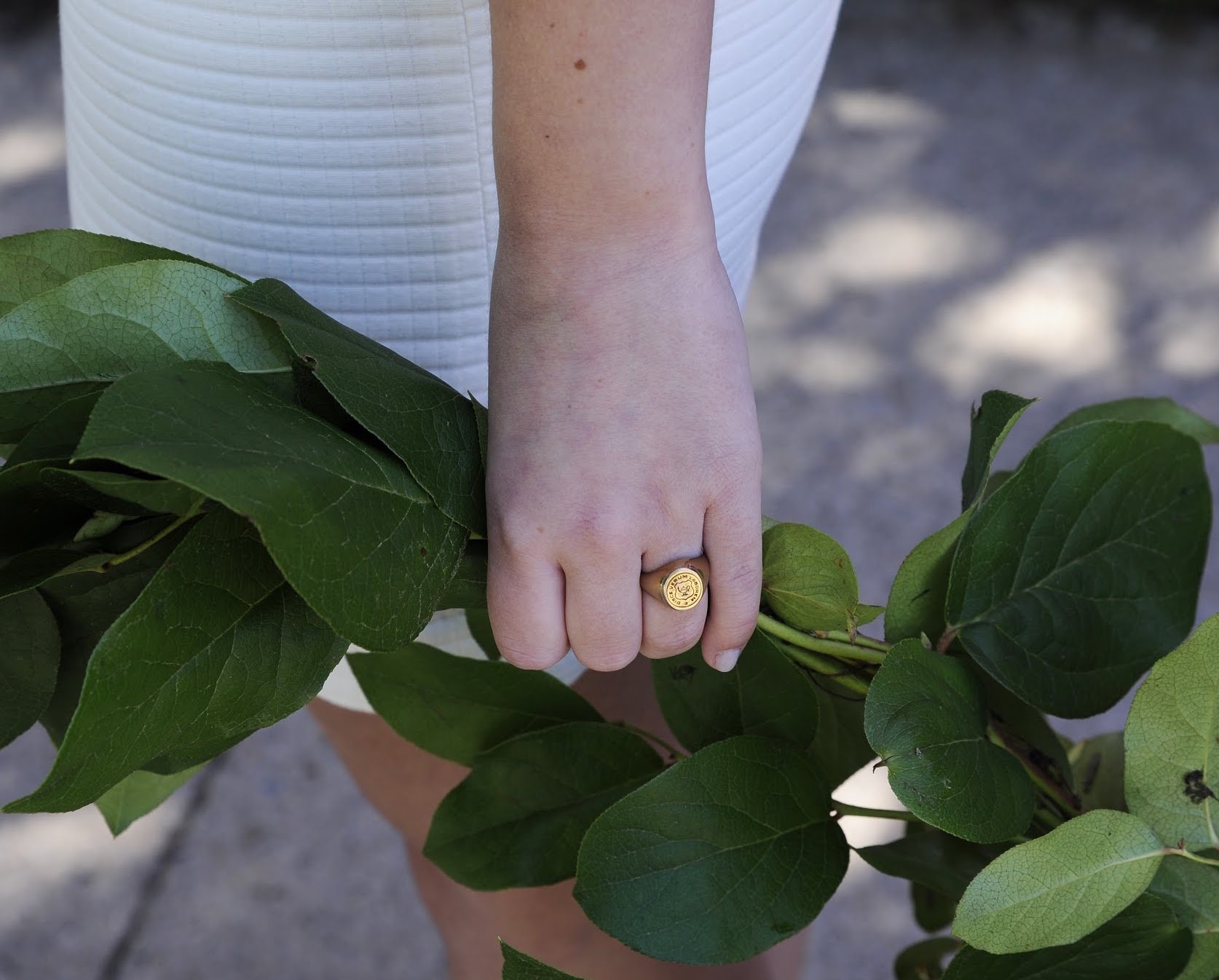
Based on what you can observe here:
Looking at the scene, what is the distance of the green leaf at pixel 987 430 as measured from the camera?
0.45 metres

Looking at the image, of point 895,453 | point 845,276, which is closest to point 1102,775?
point 895,453

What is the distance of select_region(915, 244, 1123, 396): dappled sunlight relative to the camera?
181cm

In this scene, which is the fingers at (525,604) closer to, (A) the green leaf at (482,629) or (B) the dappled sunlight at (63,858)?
(A) the green leaf at (482,629)

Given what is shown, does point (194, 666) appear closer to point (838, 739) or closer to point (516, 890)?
point (838, 739)

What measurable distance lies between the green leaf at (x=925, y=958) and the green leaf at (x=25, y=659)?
45cm

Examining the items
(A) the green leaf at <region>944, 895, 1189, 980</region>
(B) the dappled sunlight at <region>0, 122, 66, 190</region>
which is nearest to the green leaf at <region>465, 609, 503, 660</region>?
(A) the green leaf at <region>944, 895, 1189, 980</region>

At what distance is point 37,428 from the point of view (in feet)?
1.28

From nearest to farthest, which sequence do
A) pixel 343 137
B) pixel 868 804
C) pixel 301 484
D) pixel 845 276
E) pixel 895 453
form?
pixel 301 484 < pixel 343 137 < pixel 868 804 < pixel 895 453 < pixel 845 276

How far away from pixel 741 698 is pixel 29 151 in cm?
216

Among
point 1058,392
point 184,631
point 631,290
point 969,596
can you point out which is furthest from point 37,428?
point 1058,392

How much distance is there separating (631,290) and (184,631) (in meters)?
0.18

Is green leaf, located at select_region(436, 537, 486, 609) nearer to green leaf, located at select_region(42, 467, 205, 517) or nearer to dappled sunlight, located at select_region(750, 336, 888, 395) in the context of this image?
green leaf, located at select_region(42, 467, 205, 517)

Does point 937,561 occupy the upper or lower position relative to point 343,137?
lower

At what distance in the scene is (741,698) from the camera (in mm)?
522
